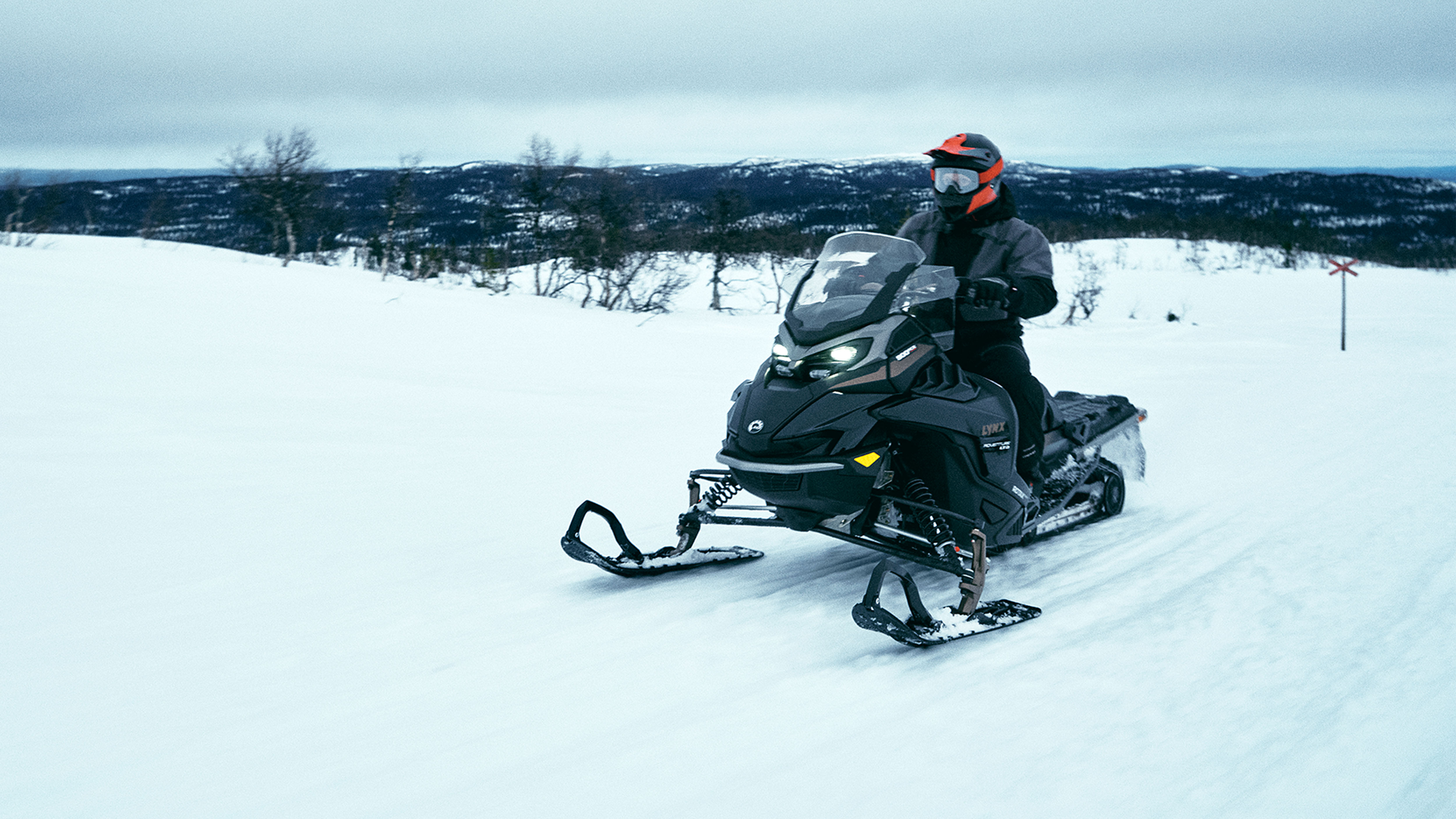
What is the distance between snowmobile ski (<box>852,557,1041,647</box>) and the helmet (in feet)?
6.04

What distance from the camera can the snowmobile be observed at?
11.2ft

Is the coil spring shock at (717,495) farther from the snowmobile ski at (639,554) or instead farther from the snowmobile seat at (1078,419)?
the snowmobile seat at (1078,419)

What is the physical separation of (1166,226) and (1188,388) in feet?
200

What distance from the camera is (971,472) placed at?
378cm

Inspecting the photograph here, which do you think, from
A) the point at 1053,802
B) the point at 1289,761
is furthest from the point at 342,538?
the point at 1289,761

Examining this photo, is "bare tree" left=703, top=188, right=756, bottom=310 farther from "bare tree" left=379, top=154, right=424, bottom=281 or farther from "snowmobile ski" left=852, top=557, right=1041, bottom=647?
"snowmobile ski" left=852, top=557, right=1041, bottom=647

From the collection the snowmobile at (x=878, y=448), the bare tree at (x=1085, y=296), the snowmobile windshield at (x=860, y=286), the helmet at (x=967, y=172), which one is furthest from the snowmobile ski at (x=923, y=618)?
the bare tree at (x=1085, y=296)

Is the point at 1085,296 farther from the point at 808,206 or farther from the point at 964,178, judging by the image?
the point at 808,206

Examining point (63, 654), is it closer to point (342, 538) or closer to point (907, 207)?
point (342, 538)

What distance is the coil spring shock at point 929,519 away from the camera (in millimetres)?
3600

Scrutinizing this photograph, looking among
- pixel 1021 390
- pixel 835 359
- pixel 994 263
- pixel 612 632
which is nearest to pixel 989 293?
pixel 994 263

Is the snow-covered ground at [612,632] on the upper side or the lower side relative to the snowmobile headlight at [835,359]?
lower

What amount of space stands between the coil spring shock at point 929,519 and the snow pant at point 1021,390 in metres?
0.59

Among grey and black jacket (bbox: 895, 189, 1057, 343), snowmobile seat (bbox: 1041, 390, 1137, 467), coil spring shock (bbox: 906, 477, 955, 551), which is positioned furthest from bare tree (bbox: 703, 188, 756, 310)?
coil spring shock (bbox: 906, 477, 955, 551)
